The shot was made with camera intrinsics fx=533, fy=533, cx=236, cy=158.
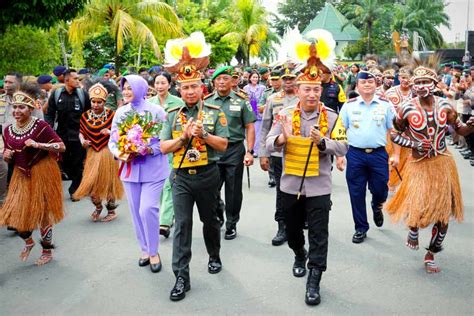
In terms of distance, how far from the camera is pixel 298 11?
8819 cm

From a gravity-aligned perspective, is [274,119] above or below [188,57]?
below

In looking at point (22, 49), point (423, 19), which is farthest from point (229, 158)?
point (423, 19)

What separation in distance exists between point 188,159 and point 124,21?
555 inches

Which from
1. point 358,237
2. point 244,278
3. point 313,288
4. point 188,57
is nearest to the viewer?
point 313,288

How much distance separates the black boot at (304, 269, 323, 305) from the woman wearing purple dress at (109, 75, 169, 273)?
1.67m

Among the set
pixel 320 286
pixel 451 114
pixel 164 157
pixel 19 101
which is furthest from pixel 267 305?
pixel 19 101

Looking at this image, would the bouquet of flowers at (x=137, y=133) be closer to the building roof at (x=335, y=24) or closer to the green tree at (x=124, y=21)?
the green tree at (x=124, y=21)

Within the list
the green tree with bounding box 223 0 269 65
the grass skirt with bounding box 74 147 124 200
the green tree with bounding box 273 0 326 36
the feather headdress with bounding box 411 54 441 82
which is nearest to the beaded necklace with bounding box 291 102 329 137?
the feather headdress with bounding box 411 54 441 82

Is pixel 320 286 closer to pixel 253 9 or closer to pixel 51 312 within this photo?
pixel 51 312

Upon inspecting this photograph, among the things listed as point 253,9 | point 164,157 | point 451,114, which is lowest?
point 164,157

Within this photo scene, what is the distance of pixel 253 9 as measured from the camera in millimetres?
40031

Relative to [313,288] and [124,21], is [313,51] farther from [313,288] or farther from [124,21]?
[124,21]

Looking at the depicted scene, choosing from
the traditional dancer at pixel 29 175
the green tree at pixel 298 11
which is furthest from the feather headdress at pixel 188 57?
the green tree at pixel 298 11

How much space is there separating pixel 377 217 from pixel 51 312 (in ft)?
13.6
